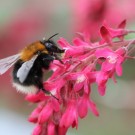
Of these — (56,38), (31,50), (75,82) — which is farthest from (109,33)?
(56,38)

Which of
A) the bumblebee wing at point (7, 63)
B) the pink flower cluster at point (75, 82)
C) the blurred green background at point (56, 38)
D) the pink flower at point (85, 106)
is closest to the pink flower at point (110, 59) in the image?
the pink flower cluster at point (75, 82)

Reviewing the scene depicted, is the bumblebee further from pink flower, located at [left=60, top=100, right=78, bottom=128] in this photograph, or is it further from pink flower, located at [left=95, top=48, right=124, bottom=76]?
pink flower, located at [left=95, top=48, right=124, bottom=76]

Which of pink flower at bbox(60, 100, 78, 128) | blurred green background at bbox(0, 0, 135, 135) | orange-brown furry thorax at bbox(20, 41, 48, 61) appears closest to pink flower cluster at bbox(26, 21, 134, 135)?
pink flower at bbox(60, 100, 78, 128)

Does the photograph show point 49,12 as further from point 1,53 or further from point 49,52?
point 49,52

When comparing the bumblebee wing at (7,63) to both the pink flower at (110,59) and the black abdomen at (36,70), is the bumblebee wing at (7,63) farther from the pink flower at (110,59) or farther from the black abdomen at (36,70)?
the pink flower at (110,59)

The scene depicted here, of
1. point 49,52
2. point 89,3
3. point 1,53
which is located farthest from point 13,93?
point 49,52

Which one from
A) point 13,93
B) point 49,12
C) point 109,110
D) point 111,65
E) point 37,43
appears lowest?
point 109,110
